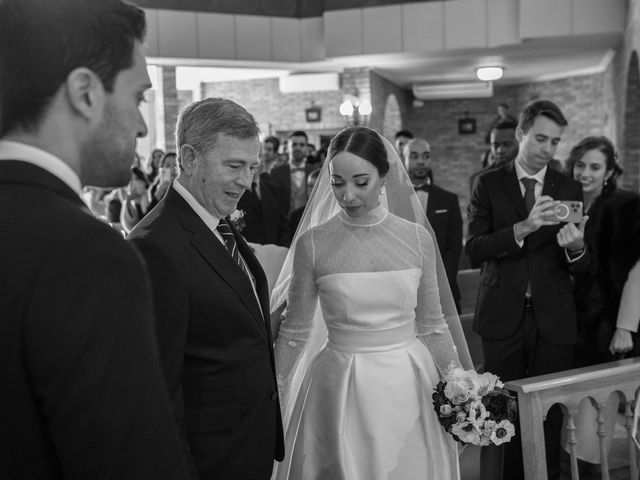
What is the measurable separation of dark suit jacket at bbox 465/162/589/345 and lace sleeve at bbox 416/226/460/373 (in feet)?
2.55

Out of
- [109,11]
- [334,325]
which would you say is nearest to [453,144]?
[334,325]

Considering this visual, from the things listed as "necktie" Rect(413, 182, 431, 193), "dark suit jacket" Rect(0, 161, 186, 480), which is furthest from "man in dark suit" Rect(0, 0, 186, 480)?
"necktie" Rect(413, 182, 431, 193)

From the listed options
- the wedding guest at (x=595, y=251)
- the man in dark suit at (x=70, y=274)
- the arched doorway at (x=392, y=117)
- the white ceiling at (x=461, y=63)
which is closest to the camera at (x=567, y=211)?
the wedding guest at (x=595, y=251)

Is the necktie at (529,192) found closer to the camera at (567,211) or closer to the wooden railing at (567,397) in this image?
the camera at (567,211)

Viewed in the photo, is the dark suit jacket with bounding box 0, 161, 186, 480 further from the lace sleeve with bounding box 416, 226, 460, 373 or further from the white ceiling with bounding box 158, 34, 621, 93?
the white ceiling with bounding box 158, 34, 621, 93

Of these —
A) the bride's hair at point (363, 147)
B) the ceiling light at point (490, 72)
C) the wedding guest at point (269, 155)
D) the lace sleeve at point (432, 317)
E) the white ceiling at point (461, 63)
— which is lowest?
the lace sleeve at point (432, 317)

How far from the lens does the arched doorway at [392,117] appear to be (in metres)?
14.9

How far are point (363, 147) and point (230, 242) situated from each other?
2.77 ft

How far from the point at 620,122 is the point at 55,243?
1030 centimetres

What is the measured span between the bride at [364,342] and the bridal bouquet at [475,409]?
7.0 inches

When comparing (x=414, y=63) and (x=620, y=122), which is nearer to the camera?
(x=620, y=122)

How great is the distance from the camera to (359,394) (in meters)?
2.71

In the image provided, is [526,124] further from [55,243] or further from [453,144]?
[453,144]

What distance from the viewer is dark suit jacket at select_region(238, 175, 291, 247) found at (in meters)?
5.60
